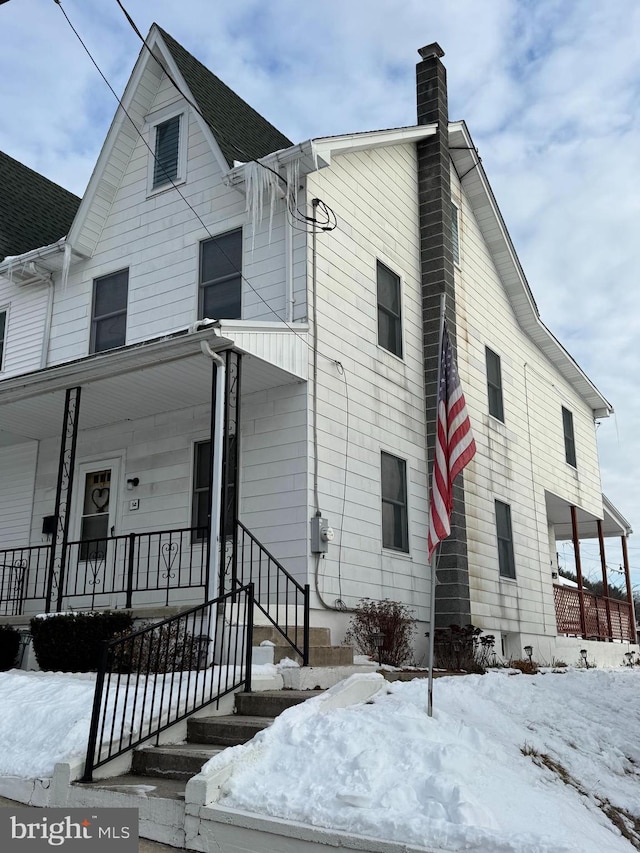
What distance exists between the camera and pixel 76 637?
29.7 feet

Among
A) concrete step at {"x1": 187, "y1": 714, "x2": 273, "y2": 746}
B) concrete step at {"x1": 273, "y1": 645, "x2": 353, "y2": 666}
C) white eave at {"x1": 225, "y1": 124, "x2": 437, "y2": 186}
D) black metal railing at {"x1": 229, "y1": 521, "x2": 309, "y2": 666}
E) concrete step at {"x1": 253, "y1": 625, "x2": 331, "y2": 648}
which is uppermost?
white eave at {"x1": 225, "y1": 124, "x2": 437, "y2": 186}

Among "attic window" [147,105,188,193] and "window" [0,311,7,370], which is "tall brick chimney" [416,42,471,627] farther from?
"window" [0,311,7,370]

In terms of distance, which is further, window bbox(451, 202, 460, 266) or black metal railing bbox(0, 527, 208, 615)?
window bbox(451, 202, 460, 266)

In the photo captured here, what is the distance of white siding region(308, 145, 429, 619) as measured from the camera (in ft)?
35.5

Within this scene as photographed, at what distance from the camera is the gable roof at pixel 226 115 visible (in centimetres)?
1228

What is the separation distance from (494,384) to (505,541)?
10.1 feet

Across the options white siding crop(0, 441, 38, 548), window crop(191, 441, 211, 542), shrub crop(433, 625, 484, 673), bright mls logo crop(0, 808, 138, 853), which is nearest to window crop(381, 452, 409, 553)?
shrub crop(433, 625, 484, 673)

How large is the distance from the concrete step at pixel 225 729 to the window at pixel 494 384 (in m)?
10.3

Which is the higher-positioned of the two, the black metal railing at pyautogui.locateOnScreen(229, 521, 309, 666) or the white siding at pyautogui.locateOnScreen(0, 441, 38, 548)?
the white siding at pyautogui.locateOnScreen(0, 441, 38, 548)

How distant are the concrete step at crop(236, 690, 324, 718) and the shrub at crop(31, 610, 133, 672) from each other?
88.5 inches

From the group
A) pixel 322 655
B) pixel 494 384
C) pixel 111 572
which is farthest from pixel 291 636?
pixel 494 384

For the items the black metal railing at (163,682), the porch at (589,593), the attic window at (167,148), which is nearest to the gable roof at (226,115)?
the attic window at (167,148)

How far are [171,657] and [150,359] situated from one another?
3.37 metres

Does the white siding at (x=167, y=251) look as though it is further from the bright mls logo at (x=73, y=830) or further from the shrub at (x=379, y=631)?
the bright mls logo at (x=73, y=830)
